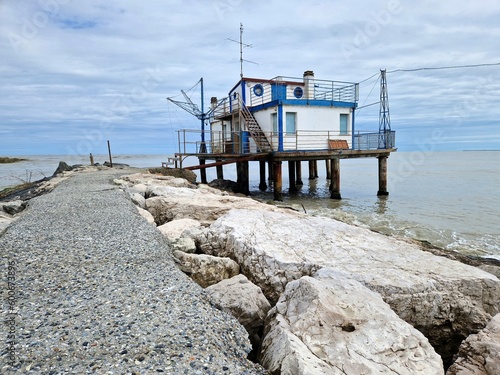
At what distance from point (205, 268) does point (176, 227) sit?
6.65 ft

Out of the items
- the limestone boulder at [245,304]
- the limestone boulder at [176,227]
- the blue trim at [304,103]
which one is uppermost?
the blue trim at [304,103]

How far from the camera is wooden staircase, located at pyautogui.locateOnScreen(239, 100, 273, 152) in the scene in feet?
64.0

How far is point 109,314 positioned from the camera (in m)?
2.99

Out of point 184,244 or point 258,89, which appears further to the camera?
point 258,89

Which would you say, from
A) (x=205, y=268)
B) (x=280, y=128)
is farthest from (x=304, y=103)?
(x=205, y=268)

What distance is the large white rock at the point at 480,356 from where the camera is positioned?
109 inches

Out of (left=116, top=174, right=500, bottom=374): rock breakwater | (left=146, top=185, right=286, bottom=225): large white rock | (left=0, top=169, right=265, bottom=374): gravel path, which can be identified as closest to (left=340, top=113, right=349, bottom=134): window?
(left=146, top=185, right=286, bottom=225): large white rock

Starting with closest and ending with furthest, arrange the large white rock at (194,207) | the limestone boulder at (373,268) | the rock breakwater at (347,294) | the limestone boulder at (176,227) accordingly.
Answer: the rock breakwater at (347,294) < the limestone boulder at (373,268) < the limestone boulder at (176,227) < the large white rock at (194,207)

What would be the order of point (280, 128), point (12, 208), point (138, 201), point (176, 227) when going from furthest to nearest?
1. point (280, 128)
2. point (12, 208)
3. point (138, 201)
4. point (176, 227)

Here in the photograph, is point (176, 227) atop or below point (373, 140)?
below

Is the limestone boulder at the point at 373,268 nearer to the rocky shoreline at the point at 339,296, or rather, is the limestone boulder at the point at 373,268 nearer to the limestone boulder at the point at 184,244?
the rocky shoreline at the point at 339,296

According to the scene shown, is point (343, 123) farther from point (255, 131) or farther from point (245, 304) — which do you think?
point (245, 304)

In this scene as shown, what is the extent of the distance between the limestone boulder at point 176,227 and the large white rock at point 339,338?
320cm

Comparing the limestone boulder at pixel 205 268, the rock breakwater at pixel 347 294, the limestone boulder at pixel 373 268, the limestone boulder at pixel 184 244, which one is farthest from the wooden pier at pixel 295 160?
the limestone boulder at pixel 205 268
